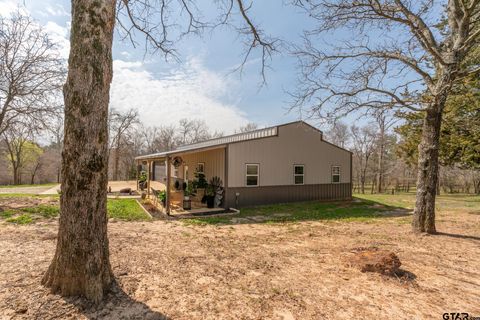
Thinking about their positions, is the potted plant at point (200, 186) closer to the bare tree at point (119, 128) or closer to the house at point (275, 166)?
the house at point (275, 166)

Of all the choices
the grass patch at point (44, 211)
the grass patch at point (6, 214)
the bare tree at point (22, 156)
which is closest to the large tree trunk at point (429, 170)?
the grass patch at point (44, 211)

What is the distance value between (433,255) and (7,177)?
4591 cm

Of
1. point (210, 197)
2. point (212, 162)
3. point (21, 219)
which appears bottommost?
point (21, 219)

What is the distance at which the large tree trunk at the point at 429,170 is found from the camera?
20.2 ft

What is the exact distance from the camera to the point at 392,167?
99.8ft

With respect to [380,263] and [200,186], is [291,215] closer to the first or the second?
[200,186]

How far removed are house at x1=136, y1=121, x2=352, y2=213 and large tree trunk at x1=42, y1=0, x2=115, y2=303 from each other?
647 centimetres

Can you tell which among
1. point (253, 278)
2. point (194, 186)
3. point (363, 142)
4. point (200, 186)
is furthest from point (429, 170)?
point (363, 142)

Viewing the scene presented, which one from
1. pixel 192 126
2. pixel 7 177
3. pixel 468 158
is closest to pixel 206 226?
pixel 468 158

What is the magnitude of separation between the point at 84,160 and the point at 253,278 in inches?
115

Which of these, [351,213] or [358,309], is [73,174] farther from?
[351,213]

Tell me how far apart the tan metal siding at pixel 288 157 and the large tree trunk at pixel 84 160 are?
27.4 ft

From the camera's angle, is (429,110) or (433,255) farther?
(429,110)

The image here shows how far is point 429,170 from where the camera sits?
20.2 feet
